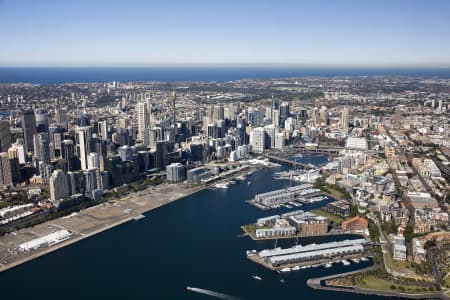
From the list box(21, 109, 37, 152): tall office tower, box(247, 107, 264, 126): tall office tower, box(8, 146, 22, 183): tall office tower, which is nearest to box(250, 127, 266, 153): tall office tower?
box(247, 107, 264, 126): tall office tower

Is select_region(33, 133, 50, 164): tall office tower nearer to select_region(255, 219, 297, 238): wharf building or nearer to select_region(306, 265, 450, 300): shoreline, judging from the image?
select_region(255, 219, 297, 238): wharf building

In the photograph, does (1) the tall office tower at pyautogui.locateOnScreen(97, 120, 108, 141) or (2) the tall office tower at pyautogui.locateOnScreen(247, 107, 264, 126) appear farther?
(2) the tall office tower at pyautogui.locateOnScreen(247, 107, 264, 126)

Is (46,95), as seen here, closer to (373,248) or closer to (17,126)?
(17,126)

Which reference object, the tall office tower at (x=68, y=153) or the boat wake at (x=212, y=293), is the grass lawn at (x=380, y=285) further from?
the tall office tower at (x=68, y=153)

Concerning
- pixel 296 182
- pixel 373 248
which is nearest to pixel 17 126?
pixel 296 182

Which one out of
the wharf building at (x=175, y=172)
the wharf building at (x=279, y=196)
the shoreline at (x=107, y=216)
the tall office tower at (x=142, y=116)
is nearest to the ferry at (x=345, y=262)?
the wharf building at (x=279, y=196)

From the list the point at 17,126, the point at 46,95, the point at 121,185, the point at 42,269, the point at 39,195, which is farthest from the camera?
the point at 46,95

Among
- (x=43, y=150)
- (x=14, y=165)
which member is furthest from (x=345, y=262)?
(x=43, y=150)
